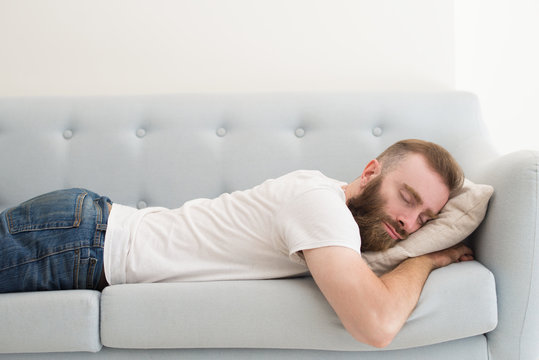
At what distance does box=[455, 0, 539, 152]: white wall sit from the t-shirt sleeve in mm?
1388

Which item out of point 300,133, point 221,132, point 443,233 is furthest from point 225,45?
point 443,233

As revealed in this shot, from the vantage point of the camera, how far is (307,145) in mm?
1862

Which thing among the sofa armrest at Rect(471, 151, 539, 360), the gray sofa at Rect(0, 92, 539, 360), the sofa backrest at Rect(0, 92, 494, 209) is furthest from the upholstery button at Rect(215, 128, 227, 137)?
the sofa armrest at Rect(471, 151, 539, 360)

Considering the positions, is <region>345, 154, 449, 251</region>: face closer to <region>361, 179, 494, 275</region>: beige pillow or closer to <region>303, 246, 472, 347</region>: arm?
<region>361, 179, 494, 275</region>: beige pillow

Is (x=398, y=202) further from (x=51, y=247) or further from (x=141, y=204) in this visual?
(x=141, y=204)

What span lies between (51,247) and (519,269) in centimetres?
117

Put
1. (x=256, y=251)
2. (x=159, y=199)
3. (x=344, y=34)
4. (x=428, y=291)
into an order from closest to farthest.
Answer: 1. (x=428, y=291)
2. (x=256, y=251)
3. (x=159, y=199)
4. (x=344, y=34)

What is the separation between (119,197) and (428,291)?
4.04 ft

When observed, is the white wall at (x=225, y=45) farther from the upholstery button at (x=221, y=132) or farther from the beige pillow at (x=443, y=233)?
the beige pillow at (x=443, y=233)

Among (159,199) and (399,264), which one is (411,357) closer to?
(399,264)

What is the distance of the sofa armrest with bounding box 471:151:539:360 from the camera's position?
3.75ft

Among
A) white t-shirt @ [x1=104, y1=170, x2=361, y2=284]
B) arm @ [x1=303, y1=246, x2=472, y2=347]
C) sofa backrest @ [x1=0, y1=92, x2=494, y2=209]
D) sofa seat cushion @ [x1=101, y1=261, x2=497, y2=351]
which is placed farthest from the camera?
sofa backrest @ [x1=0, y1=92, x2=494, y2=209]

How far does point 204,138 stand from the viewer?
1.87 metres

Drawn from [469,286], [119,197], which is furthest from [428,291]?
[119,197]
